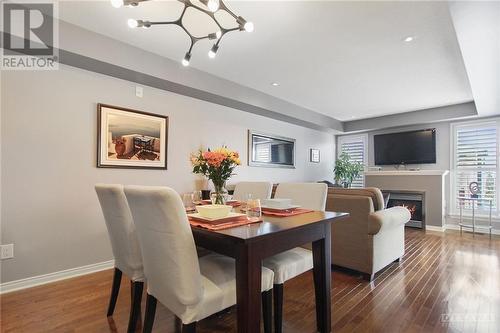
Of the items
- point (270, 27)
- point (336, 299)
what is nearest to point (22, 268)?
point (336, 299)

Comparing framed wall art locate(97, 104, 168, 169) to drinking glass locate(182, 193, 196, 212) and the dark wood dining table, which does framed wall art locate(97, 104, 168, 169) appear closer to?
drinking glass locate(182, 193, 196, 212)

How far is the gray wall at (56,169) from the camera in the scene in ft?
7.85

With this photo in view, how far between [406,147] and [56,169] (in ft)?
20.8

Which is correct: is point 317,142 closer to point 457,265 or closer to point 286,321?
point 457,265

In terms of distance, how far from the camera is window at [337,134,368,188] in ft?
21.9

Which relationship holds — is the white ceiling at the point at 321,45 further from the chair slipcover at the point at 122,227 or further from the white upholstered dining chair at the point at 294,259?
the chair slipcover at the point at 122,227

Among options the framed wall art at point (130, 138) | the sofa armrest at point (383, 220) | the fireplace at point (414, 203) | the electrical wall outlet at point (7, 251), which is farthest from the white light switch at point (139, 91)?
the fireplace at point (414, 203)

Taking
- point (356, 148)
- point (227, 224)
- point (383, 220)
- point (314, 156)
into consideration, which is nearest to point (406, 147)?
point (356, 148)

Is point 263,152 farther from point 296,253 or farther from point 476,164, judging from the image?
point 476,164

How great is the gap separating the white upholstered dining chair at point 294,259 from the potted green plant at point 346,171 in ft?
14.3

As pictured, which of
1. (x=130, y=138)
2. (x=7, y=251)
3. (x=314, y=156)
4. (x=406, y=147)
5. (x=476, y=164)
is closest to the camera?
(x=7, y=251)

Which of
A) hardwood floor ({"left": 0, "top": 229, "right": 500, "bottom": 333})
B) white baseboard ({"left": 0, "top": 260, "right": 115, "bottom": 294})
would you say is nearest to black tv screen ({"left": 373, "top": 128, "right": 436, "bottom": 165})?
hardwood floor ({"left": 0, "top": 229, "right": 500, "bottom": 333})

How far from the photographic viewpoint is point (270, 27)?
2.48 metres

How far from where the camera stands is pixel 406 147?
5832 millimetres
